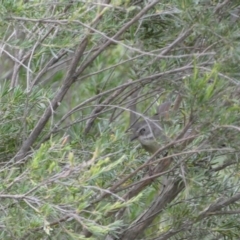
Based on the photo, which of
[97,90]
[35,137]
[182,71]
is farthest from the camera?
[97,90]

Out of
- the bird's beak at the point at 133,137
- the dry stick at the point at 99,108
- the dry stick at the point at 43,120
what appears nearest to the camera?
the dry stick at the point at 43,120

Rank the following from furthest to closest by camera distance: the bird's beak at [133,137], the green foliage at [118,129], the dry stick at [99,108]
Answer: the bird's beak at [133,137] → the dry stick at [99,108] → the green foliage at [118,129]

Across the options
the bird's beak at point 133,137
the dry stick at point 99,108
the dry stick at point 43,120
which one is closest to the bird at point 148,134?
the bird's beak at point 133,137

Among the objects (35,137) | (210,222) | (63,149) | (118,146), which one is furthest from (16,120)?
(210,222)

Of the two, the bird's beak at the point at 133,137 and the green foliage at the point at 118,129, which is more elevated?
the green foliage at the point at 118,129

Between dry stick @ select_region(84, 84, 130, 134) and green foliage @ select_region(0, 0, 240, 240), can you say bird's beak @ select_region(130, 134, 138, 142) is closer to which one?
green foliage @ select_region(0, 0, 240, 240)

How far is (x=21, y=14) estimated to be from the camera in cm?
331

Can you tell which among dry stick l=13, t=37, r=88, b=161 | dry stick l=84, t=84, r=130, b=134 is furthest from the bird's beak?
dry stick l=13, t=37, r=88, b=161

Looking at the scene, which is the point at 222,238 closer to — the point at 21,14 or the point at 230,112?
the point at 230,112

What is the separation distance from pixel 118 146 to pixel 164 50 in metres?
0.54

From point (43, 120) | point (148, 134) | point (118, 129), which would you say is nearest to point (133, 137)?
point (148, 134)

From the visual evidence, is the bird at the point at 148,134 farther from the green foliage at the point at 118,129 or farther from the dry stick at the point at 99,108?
the dry stick at the point at 99,108

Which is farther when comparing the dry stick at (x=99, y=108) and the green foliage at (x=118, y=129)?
the dry stick at (x=99, y=108)

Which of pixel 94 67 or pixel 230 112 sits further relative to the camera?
pixel 94 67
